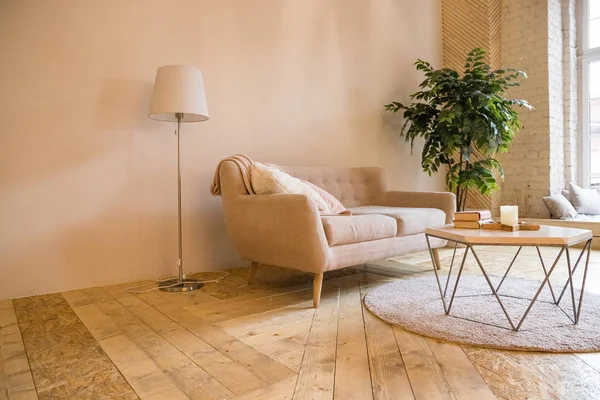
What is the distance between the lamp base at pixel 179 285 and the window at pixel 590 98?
4.86 metres

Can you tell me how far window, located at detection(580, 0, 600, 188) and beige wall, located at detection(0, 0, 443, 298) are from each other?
10.2 ft

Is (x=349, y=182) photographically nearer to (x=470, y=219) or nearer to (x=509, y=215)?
(x=470, y=219)

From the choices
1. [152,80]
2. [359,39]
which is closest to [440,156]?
[359,39]

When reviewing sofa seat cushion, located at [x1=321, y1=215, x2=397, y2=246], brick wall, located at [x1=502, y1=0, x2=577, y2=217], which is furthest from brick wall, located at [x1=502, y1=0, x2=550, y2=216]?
sofa seat cushion, located at [x1=321, y1=215, x2=397, y2=246]

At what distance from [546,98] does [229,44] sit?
149 inches

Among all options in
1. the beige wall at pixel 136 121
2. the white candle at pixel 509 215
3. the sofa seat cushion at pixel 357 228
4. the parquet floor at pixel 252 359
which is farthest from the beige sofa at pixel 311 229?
the white candle at pixel 509 215

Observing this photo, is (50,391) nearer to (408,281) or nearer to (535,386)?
(535,386)

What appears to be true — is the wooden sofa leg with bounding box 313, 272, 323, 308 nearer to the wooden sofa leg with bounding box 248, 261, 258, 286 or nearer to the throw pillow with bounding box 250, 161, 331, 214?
the throw pillow with bounding box 250, 161, 331, 214

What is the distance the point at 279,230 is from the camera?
7.47 feet

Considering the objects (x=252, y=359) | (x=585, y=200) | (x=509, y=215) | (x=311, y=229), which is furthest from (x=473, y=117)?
(x=252, y=359)

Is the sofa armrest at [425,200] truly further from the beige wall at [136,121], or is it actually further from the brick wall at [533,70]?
the brick wall at [533,70]

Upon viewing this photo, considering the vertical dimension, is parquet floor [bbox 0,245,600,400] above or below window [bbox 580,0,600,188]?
below

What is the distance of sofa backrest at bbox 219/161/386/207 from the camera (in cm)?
324

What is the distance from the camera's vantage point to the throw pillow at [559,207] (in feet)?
14.7
